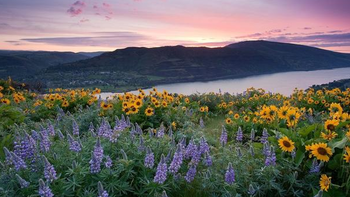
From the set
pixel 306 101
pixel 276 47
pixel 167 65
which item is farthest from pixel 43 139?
pixel 276 47

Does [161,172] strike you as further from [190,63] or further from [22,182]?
[190,63]

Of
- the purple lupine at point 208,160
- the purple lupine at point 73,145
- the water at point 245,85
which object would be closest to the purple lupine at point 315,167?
the purple lupine at point 208,160

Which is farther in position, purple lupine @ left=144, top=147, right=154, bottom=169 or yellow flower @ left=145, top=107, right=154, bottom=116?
yellow flower @ left=145, top=107, right=154, bottom=116

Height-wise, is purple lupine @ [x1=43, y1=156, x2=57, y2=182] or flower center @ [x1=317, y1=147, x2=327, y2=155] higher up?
flower center @ [x1=317, y1=147, x2=327, y2=155]

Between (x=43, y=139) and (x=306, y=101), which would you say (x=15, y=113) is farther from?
(x=306, y=101)

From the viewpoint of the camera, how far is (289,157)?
3283mm

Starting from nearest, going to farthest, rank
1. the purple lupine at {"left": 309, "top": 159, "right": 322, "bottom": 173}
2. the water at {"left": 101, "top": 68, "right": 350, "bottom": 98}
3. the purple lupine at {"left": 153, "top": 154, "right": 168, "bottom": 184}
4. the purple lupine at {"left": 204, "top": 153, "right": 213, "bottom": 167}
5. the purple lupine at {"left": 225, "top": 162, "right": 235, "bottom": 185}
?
the purple lupine at {"left": 153, "top": 154, "right": 168, "bottom": 184} < the purple lupine at {"left": 225, "top": 162, "right": 235, "bottom": 185} < the purple lupine at {"left": 309, "top": 159, "right": 322, "bottom": 173} < the purple lupine at {"left": 204, "top": 153, "right": 213, "bottom": 167} < the water at {"left": 101, "top": 68, "right": 350, "bottom": 98}

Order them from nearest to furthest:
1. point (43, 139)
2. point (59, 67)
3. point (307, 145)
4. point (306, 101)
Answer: point (43, 139), point (307, 145), point (306, 101), point (59, 67)

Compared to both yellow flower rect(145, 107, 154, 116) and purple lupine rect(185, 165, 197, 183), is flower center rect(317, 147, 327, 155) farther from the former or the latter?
yellow flower rect(145, 107, 154, 116)

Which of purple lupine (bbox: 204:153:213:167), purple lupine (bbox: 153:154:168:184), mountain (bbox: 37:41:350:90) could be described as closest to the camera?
purple lupine (bbox: 153:154:168:184)

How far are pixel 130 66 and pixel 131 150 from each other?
4092 inches

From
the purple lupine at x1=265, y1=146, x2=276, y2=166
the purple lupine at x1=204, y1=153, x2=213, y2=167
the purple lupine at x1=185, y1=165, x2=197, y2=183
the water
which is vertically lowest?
the water

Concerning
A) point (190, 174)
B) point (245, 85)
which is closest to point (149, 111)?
point (190, 174)

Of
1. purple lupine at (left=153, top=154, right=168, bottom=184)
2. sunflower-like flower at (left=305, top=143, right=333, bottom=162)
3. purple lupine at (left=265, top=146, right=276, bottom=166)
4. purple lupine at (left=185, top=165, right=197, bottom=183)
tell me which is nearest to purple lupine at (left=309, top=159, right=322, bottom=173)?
sunflower-like flower at (left=305, top=143, right=333, bottom=162)
